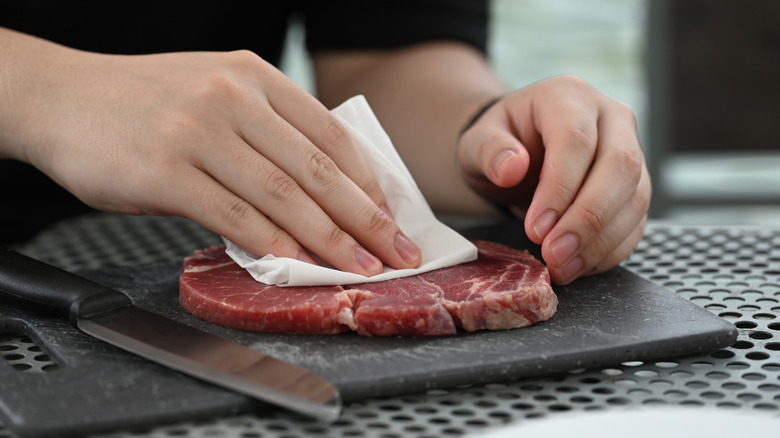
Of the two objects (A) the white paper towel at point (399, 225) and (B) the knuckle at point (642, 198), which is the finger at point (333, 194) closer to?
(A) the white paper towel at point (399, 225)

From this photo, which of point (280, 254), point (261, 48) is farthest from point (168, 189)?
point (261, 48)

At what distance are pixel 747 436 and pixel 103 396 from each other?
1.77 ft

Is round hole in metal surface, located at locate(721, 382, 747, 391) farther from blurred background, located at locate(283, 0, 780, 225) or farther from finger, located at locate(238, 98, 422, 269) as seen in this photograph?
blurred background, located at locate(283, 0, 780, 225)

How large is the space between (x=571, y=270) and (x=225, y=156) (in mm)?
459

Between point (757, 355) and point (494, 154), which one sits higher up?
point (494, 154)

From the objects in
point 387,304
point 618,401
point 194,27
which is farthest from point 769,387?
point 194,27

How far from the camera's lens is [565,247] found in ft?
3.55

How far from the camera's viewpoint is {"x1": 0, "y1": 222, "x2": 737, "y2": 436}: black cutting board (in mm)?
757

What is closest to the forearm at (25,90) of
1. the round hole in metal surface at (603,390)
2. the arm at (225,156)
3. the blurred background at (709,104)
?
the arm at (225,156)

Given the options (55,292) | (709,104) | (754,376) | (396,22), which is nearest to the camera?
(754,376)

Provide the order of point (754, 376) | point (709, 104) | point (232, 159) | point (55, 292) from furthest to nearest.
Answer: point (709, 104)
point (232, 159)
point (55, 292)
point (754, 376)

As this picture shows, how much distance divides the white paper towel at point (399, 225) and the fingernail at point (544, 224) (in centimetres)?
9

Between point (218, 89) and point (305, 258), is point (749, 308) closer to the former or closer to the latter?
point (305, 258)

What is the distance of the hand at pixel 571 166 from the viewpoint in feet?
3.61
